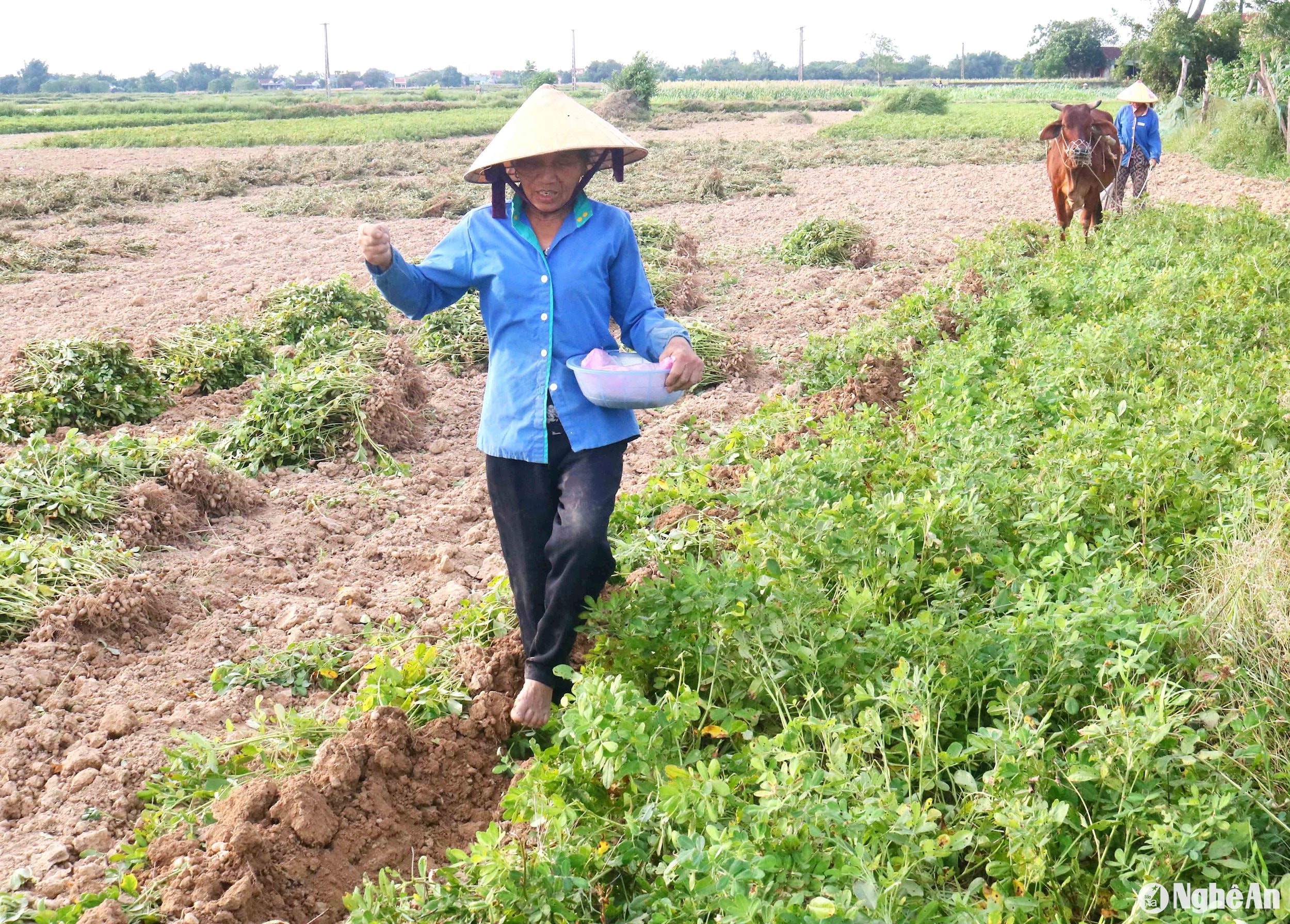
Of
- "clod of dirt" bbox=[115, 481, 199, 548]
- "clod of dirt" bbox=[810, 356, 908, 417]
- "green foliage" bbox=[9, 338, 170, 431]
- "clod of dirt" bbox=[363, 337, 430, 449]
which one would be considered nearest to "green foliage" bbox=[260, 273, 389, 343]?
"clod of dirt" bbox=[363, 337, 430, 449]

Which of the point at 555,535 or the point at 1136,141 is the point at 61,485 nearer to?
the point at 555,535

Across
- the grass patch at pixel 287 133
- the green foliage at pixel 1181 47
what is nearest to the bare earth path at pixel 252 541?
the grass patch at pixel 287 133

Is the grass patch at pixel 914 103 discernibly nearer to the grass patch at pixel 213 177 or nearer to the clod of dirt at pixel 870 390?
the grass patch at pixel 213 177

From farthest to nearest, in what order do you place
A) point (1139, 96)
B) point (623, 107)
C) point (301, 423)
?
point (623, 107)
point (1139, 96)
point (301, 423)

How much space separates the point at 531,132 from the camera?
3.07 metres

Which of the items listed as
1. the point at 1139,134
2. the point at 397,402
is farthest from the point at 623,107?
the point at 397,402

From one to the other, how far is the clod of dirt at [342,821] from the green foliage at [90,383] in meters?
4.11

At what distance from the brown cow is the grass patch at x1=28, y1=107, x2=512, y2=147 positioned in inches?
708

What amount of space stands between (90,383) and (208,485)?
180 cm

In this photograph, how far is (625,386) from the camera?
9.78 feet

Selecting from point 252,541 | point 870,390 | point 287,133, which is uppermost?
point 287,133

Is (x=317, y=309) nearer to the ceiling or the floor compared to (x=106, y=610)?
nearer to the ceiling

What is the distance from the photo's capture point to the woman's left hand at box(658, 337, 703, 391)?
298cm

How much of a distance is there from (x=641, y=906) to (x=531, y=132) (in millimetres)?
2103
